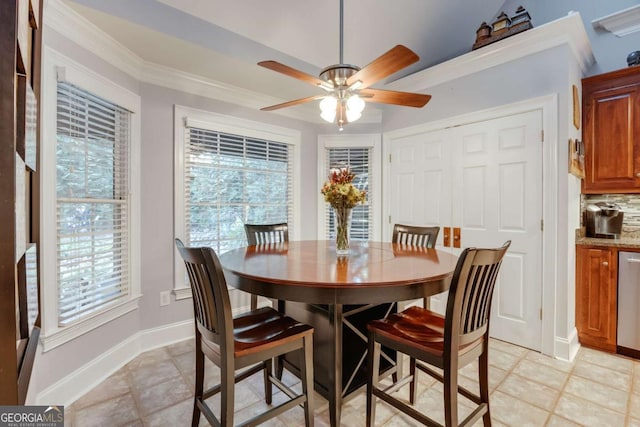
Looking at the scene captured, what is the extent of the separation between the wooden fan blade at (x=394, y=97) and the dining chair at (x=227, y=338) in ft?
4.78

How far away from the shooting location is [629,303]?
7.91 feet

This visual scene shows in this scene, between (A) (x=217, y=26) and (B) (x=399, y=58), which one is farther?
(A) (x=217, y=26)

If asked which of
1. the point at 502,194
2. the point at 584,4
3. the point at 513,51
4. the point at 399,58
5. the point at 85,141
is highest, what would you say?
the point at 584,4

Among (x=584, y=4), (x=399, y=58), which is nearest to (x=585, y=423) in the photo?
(x=399, y=58)

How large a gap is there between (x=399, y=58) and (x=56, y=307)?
249 cm

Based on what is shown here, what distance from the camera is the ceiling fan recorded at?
1598 millimetres

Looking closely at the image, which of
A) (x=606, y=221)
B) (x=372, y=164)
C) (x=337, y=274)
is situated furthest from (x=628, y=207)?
(x=337, y=274)

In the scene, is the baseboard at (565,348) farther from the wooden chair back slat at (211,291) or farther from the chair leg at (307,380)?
the wooden chair back slat at (211,291)

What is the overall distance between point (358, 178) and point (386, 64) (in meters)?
2.35

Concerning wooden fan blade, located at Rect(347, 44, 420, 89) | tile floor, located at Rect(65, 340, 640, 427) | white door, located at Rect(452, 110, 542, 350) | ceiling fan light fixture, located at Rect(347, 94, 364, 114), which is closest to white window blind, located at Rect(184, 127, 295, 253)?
tile floor, located at Rect(65, 340, 640, 427)

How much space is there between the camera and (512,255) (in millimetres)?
2701

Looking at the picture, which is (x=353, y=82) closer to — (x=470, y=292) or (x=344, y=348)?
(x=470, y=292)

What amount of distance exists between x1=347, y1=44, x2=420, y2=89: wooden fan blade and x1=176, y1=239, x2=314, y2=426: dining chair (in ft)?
4.19

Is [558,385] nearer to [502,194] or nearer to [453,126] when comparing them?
[502,194]
